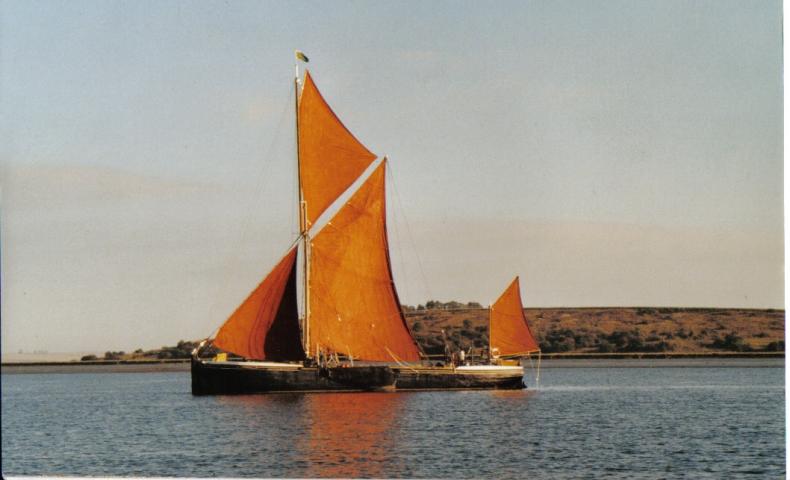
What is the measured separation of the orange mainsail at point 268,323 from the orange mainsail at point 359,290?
1.76m

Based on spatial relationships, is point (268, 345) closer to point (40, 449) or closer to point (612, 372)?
point (40, 449)

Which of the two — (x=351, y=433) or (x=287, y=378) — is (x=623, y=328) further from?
(x=351, y=433)

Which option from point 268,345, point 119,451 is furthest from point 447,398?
point 119,451

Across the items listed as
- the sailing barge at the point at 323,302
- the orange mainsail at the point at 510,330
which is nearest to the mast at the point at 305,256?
the sailing barge at the point at 323,302

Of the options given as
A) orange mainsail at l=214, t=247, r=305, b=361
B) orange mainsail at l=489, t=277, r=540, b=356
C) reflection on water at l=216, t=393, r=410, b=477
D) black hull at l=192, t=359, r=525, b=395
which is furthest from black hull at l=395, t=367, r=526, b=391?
orange mainsail at l=214, t=247, r=305, b=361

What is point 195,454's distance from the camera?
2811cm

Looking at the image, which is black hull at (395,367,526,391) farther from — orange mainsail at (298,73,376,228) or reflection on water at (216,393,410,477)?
orange mainsail at (298,73,376,228)

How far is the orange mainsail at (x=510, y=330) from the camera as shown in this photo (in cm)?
4638

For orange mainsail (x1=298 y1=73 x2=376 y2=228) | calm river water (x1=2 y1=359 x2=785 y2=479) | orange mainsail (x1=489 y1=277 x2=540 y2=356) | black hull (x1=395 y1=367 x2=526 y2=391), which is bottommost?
calm river water (x1=2 y1=359 x2=785 y2=479)

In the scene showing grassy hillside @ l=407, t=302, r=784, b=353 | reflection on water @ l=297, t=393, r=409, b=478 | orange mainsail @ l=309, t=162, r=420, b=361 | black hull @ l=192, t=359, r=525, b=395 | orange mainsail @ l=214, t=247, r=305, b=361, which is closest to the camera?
reflection on water @ l=297, t=393, r=409, b=478

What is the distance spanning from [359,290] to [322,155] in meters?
4.84

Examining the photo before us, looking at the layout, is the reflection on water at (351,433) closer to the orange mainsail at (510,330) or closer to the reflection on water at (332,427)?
the reflection on water at (332,427)

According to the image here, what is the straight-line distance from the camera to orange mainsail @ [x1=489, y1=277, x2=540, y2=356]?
4638 cm

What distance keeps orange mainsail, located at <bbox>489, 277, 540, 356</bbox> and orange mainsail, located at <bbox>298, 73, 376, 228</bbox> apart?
7.87 m
